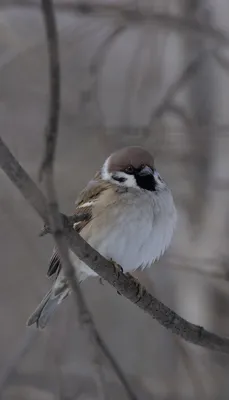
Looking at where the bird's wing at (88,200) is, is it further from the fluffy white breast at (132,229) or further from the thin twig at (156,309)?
the thin twig at (156,309)

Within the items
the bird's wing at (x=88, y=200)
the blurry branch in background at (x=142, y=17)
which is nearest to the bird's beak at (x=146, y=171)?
the bird's wing at (x=88, y=200)

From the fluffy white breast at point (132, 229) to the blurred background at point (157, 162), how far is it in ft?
0.92

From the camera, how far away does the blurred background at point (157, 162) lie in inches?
98.9

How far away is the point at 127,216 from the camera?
6.18 ft

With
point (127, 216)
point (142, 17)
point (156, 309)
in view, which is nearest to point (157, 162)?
point (142, 17)

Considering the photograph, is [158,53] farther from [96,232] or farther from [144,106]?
[96,232]

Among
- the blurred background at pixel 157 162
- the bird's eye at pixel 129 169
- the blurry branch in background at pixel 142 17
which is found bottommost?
the blurred background at pixel 157 162

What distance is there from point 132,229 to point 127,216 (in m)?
0.04

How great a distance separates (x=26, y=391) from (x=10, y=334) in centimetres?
117

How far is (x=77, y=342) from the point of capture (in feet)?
12.7

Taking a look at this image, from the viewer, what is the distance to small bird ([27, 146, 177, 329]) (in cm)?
188

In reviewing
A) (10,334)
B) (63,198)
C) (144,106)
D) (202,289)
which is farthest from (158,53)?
(10,334)

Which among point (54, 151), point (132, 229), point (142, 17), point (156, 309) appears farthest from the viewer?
point (142, 17)

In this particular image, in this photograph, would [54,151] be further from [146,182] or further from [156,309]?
[146,182]
